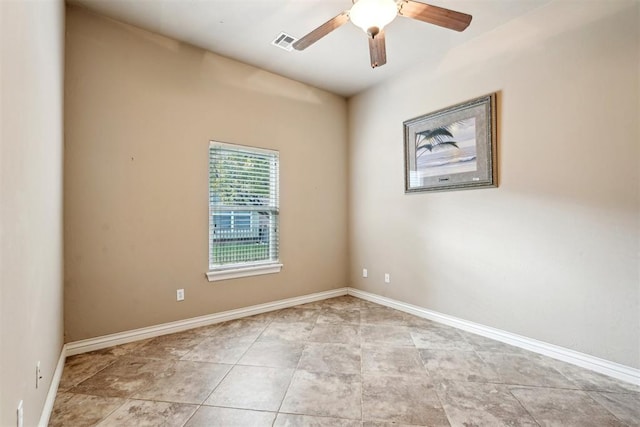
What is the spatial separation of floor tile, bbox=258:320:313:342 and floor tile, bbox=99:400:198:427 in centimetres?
108

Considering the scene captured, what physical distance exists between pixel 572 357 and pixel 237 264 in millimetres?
3241

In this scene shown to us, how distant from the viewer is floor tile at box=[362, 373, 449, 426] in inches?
68.6

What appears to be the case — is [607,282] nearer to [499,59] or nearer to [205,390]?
[499,59]

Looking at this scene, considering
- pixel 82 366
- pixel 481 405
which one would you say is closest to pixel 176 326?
pixel 82 366

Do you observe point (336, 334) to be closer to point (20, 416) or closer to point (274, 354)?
point (274, 354)

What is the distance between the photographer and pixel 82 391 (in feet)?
6.57

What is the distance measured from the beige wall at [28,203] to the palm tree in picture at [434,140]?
329 cm

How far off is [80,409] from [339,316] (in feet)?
7.89

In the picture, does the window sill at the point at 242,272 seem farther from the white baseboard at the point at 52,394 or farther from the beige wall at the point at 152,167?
the white baseboard at the point at 52,394

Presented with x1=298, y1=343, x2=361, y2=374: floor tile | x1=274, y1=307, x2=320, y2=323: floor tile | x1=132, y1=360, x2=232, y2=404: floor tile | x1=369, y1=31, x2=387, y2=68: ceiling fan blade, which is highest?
x1=369, y1=31, x2=387, y2=68: ceiling fan blade

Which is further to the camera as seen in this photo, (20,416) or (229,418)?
(229,418)

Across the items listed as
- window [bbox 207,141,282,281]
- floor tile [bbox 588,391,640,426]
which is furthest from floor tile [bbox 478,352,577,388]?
window [bbox 207,141,282,281]

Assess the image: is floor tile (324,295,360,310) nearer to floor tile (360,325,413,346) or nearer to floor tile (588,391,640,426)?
floor tile (360,325,413,346)

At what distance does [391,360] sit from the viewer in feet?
8.04
